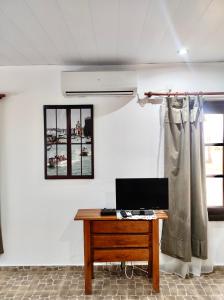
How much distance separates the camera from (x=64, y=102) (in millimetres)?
2922

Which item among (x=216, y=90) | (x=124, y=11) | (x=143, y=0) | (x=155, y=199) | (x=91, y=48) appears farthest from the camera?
(x=216, y=90)

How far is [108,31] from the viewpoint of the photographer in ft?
6.72

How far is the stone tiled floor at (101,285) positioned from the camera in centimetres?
246

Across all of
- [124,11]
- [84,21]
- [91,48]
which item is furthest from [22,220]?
[124,11]

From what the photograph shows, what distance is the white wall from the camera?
115 inches

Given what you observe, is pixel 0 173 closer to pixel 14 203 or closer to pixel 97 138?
pixel 14 203

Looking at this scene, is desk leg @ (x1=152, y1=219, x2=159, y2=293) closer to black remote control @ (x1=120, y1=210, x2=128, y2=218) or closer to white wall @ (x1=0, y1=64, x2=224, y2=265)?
black remote control @ (x1=120, y1=210, x2=128, y2=218)

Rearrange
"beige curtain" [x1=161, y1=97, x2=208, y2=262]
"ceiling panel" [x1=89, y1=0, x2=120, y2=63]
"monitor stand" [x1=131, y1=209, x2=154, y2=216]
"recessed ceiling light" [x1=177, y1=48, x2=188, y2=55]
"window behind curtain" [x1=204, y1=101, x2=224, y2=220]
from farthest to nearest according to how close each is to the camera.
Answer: "window behind curtain" [x1=204, y1=101, x2=224, y2=220], "beige curtain" [x1=161, y1=97, x2=208, y2=262], "monitor stand" [x1=131, y1=209, x2=154, y2=216], "recessed ceiling light" [x1=177, y1=48, x2=188, y2=55], "ceiling panel" [x1=89, y1=0, x2=120, y2=63]

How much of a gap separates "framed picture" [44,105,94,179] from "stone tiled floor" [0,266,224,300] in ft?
3.48

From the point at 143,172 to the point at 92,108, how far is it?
0.92 metres

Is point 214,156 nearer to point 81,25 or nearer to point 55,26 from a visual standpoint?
point 81,25

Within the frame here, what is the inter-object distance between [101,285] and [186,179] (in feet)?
4.54

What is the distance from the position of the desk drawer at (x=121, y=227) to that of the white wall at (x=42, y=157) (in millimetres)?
459

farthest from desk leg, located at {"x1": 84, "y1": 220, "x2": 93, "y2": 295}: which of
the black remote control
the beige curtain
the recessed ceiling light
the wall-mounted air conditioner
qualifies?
the recessed ceiling light
